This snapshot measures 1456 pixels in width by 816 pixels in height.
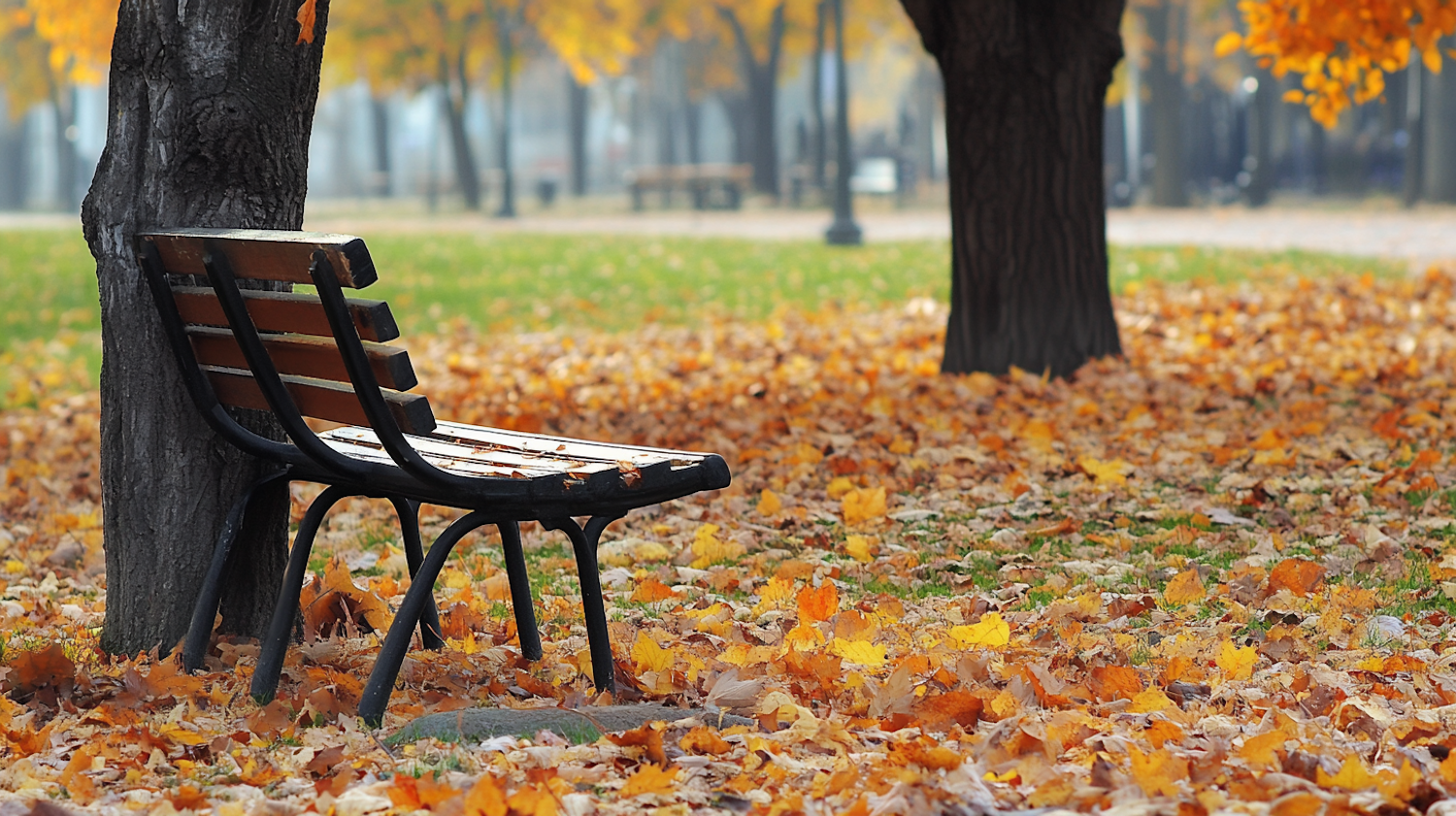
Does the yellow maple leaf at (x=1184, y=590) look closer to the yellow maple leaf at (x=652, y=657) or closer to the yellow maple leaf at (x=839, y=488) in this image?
the yellow maple leaf at (x=652, y=657)

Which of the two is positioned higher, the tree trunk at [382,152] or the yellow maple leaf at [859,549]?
the tree trunk at [382,152]

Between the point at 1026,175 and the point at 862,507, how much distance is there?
124 inches

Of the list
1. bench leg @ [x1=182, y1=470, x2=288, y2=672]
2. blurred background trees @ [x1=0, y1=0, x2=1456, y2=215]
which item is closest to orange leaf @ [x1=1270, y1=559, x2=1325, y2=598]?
bench leg @ [x1=182, y1=470, x2=288, y2=672]

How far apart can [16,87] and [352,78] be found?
941 cm

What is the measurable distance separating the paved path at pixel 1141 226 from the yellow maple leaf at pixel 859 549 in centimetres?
1081

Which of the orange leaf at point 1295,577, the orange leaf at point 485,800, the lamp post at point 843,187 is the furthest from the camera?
the lamp post at point 843,187

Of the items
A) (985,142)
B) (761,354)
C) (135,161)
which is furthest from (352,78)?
(135,161)

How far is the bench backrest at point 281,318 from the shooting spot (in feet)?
8.58

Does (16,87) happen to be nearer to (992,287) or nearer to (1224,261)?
(1224,261)

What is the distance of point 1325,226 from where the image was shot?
63.6 ft

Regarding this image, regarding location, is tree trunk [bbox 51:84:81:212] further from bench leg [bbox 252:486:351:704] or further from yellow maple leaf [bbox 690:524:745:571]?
bench leg [bbox 252:486:351:704]

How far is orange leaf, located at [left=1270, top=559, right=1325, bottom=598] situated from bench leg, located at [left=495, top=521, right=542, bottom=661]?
1799 millimetres

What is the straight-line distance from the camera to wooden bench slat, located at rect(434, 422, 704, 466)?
2975mm

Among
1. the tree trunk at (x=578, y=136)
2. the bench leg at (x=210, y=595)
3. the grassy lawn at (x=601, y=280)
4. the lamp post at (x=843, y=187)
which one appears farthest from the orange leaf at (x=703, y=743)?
the tree trunk at (x=578, y=136)
